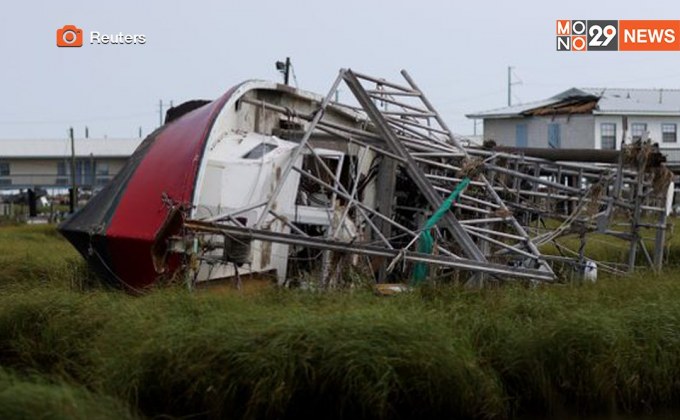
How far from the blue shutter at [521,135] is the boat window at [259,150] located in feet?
106

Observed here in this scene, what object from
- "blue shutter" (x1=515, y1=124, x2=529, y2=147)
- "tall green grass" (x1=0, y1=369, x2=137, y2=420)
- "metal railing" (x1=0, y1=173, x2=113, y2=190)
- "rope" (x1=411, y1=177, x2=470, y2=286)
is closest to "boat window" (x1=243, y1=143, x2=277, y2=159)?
"rope" (x1=411, y1=177, x2=470, y2=286)

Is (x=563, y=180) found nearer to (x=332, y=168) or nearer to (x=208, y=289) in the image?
(x=332, y=168)

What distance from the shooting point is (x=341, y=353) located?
8938 mm

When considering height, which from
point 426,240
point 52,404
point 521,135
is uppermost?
point 521,135

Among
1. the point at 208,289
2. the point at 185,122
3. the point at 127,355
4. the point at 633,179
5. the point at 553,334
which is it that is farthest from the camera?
the point at 633,179

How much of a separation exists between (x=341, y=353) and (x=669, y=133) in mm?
38963

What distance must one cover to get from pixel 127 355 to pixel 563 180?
1163cm

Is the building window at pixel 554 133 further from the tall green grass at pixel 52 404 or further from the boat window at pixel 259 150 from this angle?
the tall green grass at pixel 52 404

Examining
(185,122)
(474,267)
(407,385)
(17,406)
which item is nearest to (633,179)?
(474,267)

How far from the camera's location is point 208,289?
40.6ft

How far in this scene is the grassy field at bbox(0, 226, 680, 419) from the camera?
8836 millimetres

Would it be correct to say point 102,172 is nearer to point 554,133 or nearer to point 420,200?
point 554,133

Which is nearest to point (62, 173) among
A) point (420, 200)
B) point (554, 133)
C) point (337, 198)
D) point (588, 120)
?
point (554, 133)

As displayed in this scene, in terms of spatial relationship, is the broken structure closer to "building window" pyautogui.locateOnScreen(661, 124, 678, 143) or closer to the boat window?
the boat window
